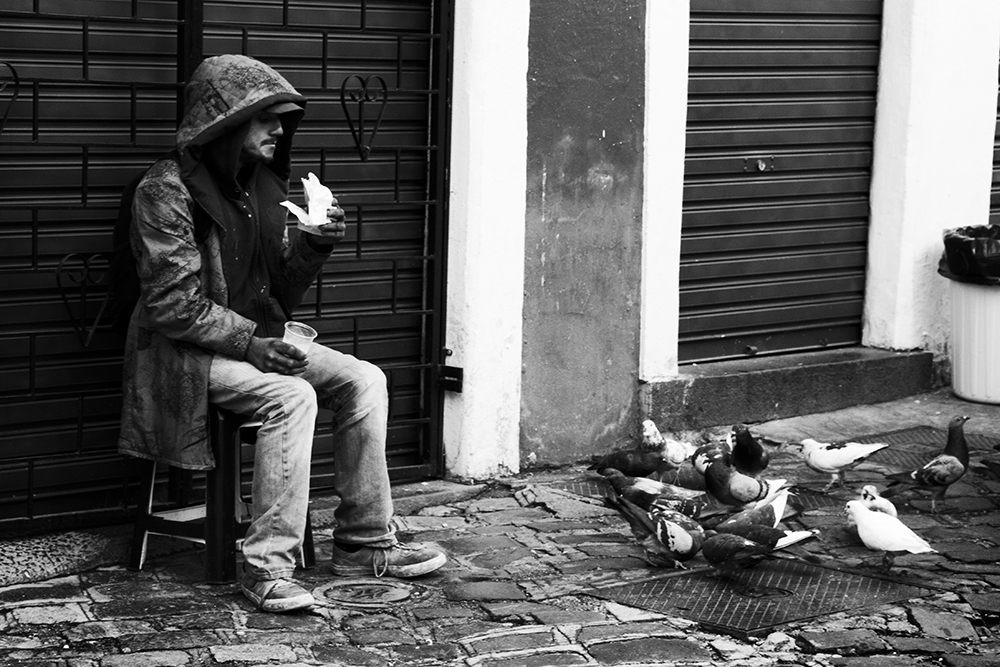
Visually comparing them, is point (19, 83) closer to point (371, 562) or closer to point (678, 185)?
point (371, 562)

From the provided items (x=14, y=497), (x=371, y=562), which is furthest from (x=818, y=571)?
(x=14, y=497)

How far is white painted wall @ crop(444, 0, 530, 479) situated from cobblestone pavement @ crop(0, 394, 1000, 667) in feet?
1.81

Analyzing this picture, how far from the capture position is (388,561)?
6.16 meters

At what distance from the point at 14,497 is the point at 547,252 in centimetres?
286

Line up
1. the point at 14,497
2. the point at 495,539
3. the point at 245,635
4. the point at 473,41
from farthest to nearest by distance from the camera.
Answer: the point at 473,41
the point at 495,539
the point at 14,497
the point at 245,635

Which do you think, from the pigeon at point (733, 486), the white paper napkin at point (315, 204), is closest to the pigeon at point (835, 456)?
the pigeon at point (733, 486)

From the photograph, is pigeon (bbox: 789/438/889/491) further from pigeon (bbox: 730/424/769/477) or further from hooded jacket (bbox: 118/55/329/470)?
hooded jacket (bbox: 118/55/329/470)

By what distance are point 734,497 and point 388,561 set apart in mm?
1750

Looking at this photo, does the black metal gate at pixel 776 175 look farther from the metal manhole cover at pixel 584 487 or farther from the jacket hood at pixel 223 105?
the jacket hood at pixel 223 105

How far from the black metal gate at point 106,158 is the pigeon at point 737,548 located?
2.03 m

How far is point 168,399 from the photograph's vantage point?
19.3ft

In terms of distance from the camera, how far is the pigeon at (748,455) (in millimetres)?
7336

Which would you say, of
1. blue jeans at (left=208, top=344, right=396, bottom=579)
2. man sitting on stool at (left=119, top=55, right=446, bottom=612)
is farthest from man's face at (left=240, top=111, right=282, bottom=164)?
blue jeans at (left=208, top=344, right=396, bottom=579)

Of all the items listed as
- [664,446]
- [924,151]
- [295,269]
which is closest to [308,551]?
[295,269]
